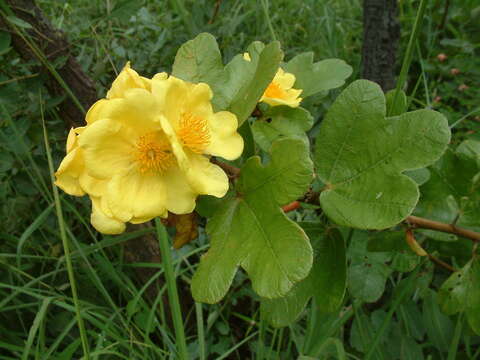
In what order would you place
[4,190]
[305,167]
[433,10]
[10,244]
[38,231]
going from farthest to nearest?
[433,10], [38,231], [10,244], [4,190], [305,167]

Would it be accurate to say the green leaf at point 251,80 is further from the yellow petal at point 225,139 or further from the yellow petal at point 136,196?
the yellow petal at point 136,196

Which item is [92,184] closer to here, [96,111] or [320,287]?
[96,111]

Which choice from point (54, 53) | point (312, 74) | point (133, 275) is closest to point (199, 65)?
point (312, 74)

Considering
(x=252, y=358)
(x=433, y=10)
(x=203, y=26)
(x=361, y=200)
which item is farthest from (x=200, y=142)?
(x=433, y=10)

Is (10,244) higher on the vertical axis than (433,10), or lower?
higher

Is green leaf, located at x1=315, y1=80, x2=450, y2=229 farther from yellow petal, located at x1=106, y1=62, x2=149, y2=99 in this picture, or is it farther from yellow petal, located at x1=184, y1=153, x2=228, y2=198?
yellow petal, located at x1=106, y1=62, x2=149, y2=99

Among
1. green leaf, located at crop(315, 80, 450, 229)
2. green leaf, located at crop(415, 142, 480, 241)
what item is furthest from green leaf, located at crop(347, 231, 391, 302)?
green leaf, located at crop(315, 80, 450, 229)

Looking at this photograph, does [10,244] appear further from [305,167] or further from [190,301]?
[305,167]
